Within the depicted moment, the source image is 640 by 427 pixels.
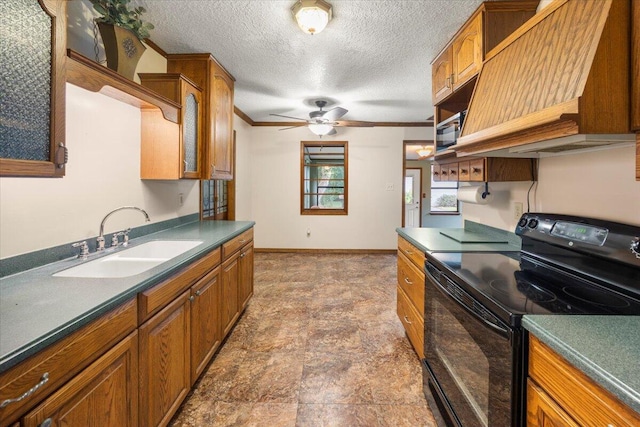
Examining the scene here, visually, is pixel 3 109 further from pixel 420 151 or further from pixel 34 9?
pixel 420 151

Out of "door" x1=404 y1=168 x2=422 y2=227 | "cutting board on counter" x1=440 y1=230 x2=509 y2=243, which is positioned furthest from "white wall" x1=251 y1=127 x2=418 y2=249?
"cutting board on counter" x1=440 y1=230 x2=509 y2=243

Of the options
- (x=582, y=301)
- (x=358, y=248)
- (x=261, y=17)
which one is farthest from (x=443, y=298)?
(x=358, y=248)

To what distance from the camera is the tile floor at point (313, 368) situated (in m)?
1.70

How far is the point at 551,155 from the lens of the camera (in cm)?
175

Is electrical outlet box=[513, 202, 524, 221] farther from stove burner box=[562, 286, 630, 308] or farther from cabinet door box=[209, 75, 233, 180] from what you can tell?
cabinet door box=[209, 75, 233, 180]

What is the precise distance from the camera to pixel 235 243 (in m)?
2.53

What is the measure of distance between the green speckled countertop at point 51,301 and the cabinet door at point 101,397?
0.17m

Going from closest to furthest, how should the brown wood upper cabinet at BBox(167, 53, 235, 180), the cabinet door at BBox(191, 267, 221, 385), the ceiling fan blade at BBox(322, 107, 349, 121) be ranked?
the cabinet door at BBox(191, 267, 221, 385) → the brown wood upper cabinet at BBox(167, 53, 235, 180) → the ceiling fan blade at BBox(322, 107, 349, 121)

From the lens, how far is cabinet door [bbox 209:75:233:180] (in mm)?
2779

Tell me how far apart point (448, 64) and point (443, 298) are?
6.35ft

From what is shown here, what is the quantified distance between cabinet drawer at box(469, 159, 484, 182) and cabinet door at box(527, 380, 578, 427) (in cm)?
138

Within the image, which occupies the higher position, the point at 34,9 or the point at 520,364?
the point at 34,9

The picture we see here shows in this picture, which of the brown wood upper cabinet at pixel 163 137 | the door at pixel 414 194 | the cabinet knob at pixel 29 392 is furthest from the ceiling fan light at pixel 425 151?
the cabinet knob at pixel 29 392

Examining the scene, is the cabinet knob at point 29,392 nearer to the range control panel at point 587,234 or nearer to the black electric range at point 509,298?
the black electric range at point 509,298
